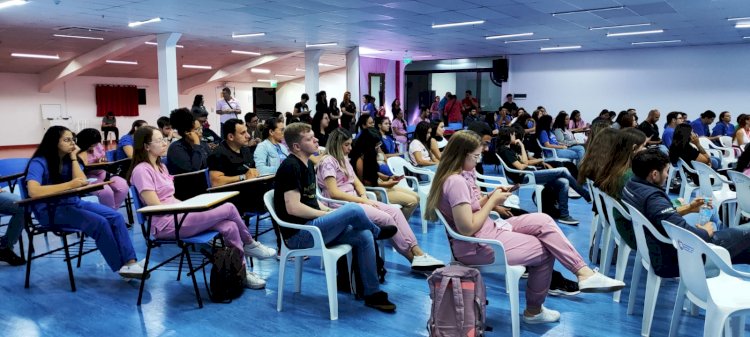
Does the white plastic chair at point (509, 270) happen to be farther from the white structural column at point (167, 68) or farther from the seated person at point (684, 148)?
the white structural column at point (167, 68)

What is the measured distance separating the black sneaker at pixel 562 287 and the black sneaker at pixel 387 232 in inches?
44.1

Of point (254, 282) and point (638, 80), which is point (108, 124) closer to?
point (254, 282)

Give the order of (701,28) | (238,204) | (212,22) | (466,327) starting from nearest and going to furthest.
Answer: (466,327), (238,204), (212,22), (701,28)

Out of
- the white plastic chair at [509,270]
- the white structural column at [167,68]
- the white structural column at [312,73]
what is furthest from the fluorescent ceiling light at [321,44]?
the white plastic chair at [509,270]

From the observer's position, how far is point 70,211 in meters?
3.51

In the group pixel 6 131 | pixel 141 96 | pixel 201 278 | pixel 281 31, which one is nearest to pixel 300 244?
pixel 201 278

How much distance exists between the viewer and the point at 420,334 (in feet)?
9.52

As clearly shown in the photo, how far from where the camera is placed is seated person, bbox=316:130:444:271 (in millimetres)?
3697

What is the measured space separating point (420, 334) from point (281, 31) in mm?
9066

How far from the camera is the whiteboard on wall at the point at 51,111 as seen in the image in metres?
17.4

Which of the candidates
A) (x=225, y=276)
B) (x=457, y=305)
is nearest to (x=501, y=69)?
(x=225, y=276)

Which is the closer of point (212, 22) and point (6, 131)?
point (212, 22)

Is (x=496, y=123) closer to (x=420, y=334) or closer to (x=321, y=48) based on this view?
(x=321, y=48)

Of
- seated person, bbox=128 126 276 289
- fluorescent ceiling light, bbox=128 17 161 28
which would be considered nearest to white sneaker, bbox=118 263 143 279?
seated person, bbox=128 126 276 289
